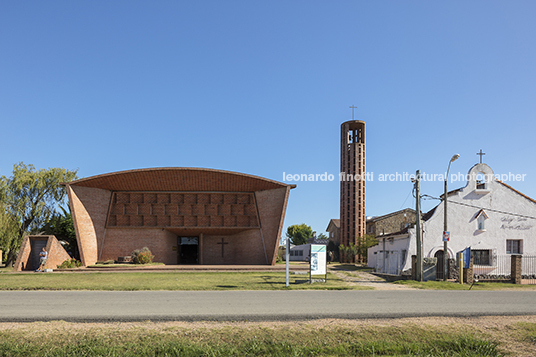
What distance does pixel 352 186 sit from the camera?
57094 mm

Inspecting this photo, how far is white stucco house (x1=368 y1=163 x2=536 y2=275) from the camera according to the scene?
88.4ft

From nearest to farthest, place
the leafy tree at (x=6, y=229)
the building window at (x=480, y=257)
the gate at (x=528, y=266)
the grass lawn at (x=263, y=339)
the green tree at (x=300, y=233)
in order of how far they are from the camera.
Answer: the grass lawn at (x=263, y=339) → the gate at (x=528, y=266) → the building window at (x=480, y=257) → the leafy tree at (x=6, y=229) → the green tree at (x=300, y=233)

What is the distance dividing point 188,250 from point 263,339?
114 ft

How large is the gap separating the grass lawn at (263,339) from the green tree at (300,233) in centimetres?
10140

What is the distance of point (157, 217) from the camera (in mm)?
35438

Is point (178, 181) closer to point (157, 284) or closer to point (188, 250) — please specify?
point (188, 250)

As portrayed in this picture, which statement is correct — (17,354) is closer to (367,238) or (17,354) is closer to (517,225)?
(517,225)

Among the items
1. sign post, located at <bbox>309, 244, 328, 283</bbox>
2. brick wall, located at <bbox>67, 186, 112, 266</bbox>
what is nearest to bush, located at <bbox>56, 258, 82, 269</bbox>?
brick wall, located at <bbox>67, 186, 112, 266</bbox>

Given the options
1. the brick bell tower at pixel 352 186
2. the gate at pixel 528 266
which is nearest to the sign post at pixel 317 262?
the gate at pixel 528 266

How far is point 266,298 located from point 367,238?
3903cm

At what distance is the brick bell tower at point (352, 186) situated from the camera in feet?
185

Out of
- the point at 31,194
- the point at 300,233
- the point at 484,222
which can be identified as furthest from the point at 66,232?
the point at 300,233

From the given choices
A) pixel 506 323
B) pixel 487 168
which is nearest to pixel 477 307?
pixel 506 323

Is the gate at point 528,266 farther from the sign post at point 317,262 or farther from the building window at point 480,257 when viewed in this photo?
the sign post at point 317,262
